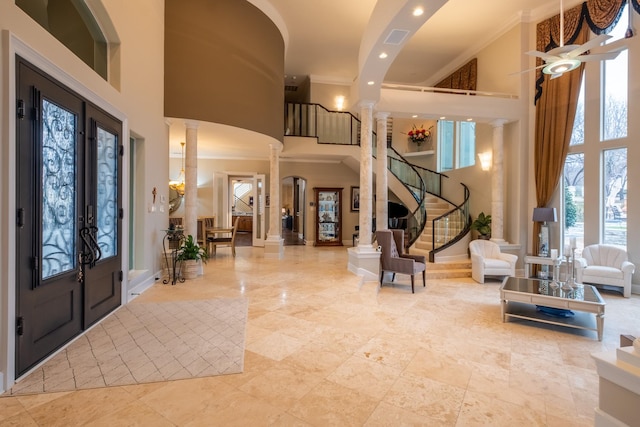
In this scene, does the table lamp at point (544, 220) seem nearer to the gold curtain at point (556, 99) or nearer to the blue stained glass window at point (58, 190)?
the gold curtain at point (556, 99)

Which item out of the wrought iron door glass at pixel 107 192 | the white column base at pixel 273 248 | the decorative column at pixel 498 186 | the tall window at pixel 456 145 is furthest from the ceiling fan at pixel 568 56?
the white column base at pixel 273 248

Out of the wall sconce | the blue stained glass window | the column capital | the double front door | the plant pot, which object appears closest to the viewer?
the double front door

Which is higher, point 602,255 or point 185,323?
point 602,255

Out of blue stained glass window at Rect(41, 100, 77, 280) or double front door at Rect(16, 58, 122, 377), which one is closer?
double front door at Rect(16, 58, 122, 377)

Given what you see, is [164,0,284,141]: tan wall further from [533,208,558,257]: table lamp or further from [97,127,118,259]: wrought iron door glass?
[533,208,558,257]: table lamp

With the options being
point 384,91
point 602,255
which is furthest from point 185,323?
point 602,255

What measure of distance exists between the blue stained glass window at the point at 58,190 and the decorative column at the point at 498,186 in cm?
766

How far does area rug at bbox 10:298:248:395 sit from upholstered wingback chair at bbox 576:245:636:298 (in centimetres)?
595

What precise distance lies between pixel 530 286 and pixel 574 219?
3.42 meters

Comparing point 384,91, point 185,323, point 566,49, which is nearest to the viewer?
point 185,323

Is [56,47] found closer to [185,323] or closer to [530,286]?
[185,323]

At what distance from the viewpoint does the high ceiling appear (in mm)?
Answer: 6855

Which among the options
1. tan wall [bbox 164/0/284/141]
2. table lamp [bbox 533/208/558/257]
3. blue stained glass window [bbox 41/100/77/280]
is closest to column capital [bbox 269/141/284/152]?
tan wall [bbox 164/0/284/141]

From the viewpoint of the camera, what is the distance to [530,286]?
4273 mm
